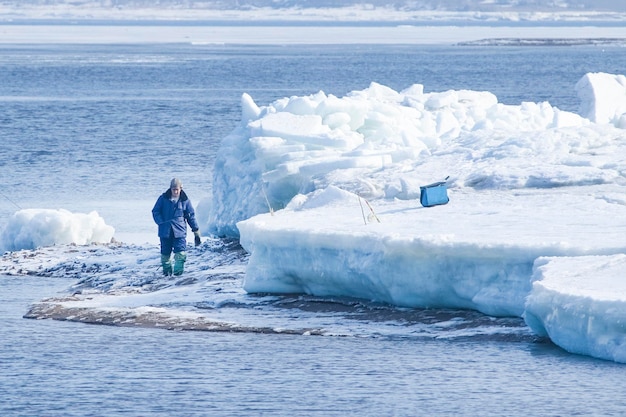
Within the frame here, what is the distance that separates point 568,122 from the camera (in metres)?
22.8

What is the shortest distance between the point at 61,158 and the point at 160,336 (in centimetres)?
2288

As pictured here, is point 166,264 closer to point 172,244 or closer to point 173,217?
point 172,244

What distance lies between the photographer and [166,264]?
17281 mm

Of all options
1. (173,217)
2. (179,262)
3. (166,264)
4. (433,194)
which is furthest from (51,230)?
(433,194)

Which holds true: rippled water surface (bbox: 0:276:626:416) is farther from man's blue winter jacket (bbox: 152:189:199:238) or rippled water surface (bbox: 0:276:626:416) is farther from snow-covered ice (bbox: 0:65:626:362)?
man's blue winter jacket (bbox: 152:189:199:238)

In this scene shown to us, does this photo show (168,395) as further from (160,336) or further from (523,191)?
(523,191)

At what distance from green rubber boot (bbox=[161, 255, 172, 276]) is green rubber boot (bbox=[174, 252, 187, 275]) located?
96mm

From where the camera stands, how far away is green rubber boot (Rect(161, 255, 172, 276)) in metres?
17.2

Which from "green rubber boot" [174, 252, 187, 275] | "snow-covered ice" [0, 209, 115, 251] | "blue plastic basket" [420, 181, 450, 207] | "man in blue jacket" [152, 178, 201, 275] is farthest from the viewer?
"snow-covered ice" [0, 209, 115, 251]

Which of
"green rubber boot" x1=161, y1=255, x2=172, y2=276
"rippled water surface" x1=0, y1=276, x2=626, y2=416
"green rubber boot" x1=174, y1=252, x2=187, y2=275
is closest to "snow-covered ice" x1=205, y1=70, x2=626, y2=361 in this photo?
"rippled water surface" x1=0, y1=276, x2=626, y2=416

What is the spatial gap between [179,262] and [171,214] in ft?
2.38

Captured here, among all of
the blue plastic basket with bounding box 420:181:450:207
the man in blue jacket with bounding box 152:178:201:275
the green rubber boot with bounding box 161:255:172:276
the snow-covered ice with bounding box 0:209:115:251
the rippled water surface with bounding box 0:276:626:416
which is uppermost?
the blue plastic basket with bounding box 420:181:450:207

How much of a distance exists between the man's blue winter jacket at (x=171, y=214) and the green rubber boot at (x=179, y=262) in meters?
0.32

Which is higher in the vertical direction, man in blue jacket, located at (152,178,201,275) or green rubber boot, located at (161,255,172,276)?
man in blue jacket, located at (152,178,201,275)
